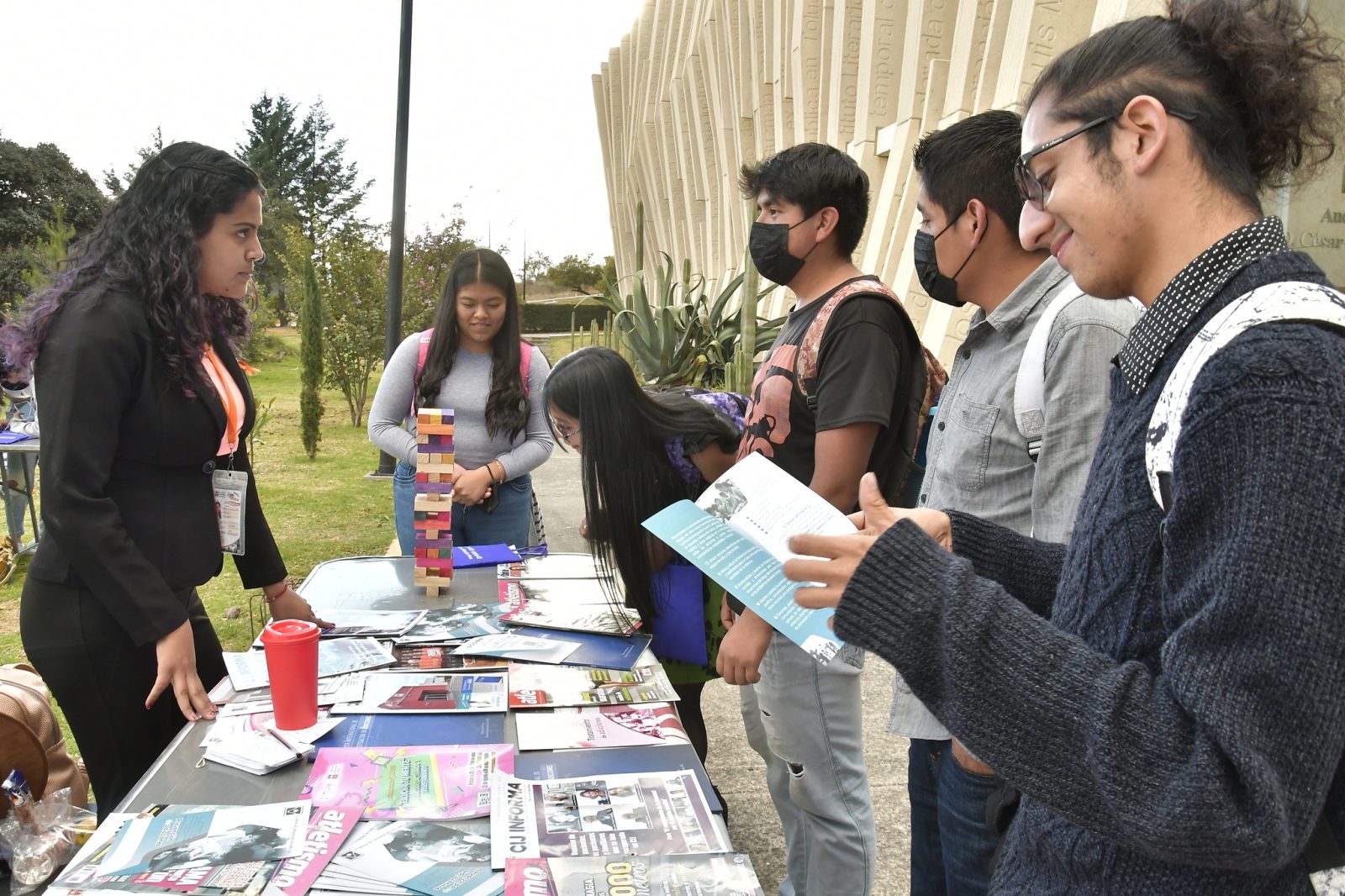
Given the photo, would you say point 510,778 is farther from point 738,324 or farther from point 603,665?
point 738,324

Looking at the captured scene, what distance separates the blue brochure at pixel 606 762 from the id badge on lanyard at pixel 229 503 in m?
1.02

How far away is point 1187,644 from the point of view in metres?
0.75

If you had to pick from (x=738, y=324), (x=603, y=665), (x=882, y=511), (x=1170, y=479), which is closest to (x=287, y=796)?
(x=603, y=665)

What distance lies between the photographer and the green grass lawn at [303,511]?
5547mm

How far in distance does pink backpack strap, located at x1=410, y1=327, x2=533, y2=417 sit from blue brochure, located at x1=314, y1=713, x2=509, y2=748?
1.92m

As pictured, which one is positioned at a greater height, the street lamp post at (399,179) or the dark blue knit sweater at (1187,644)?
the street lamp post at (399,179)

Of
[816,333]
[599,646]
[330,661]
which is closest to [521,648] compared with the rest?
[599,646]

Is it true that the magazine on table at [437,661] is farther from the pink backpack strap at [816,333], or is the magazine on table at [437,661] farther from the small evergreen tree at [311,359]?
the small evergreen tree at [311,359]

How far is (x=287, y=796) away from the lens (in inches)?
62.4

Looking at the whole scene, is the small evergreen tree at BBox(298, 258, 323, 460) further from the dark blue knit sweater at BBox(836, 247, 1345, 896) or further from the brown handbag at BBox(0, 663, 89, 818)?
the dark blue knit sweater at BBox(836, 247, 1345, 896)

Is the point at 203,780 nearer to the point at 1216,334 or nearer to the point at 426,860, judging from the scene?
the point at 426,860

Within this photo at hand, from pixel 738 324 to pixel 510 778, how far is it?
6.89m

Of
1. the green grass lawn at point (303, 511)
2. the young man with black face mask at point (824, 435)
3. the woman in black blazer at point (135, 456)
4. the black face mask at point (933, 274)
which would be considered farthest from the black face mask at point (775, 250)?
the green grass lawn at point (303, 511)

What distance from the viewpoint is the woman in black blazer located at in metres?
1.92
